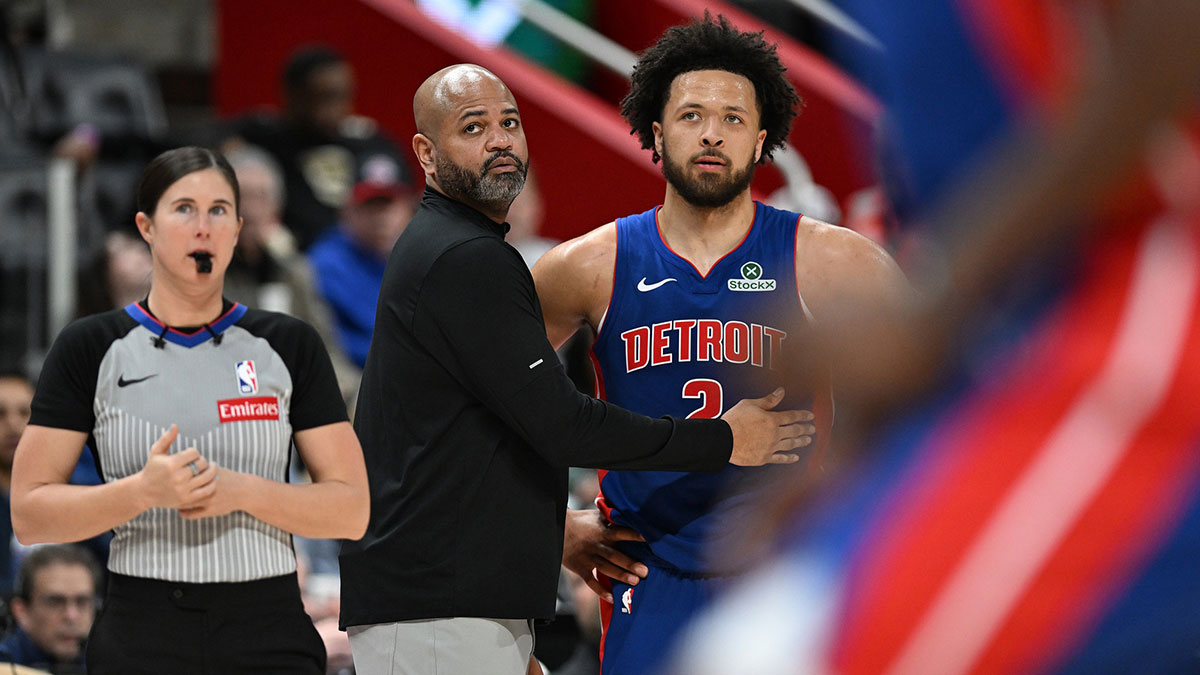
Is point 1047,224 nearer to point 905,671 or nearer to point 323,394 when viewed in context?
point 905,671

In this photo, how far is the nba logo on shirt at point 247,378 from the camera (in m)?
2.86

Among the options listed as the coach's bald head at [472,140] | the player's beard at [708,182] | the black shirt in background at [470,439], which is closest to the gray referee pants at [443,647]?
the black shirt in background at [470,439]

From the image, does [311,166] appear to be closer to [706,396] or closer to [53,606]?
[53,606]

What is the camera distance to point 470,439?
2.89 meters

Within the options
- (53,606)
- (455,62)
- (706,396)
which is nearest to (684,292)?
(706,396)

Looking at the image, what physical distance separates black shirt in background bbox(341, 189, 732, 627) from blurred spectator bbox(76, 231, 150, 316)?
2895mm

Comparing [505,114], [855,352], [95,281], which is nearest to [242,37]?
[95,281]

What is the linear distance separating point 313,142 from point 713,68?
429 cm

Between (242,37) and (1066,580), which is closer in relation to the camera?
(1066,580)

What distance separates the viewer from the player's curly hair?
3166mm

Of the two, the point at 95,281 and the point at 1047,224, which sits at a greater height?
the point at 1047,224

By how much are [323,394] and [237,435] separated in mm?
215

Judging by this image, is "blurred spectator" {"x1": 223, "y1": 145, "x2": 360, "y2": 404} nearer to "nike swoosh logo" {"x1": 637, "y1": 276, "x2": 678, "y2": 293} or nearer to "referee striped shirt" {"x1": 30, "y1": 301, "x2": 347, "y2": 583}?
"nike swoosh logo" {"x1": 637, "y1": 276, "x2": 678, "y2": 293}

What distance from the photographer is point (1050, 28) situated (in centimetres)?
80
